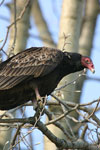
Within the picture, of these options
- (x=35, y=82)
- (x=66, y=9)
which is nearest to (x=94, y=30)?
(x=66, y=9)

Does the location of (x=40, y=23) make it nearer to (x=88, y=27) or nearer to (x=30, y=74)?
(x=88, y=27)

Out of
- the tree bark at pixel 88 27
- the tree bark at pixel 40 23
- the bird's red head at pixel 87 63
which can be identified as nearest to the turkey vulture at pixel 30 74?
the bird's red head at pixel 87 63

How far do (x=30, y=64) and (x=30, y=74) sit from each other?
209 millimetres

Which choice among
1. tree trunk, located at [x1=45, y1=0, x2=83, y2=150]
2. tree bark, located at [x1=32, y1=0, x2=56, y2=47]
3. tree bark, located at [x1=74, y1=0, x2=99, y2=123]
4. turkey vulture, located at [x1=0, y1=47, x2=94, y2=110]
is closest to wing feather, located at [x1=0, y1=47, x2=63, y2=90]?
turkey vulture, located at [x1=0, y1=47, x2=94, y2=110]

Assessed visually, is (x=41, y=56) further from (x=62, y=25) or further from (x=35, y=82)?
(x=62, y=25)

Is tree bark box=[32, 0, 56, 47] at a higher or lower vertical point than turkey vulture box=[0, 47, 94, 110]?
higher

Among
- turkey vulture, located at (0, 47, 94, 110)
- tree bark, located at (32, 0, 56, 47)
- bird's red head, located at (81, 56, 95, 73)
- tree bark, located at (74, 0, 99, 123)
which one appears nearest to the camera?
turkey vulture, located at (0, 47, 94, 110)

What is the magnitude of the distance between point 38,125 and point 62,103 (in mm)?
758

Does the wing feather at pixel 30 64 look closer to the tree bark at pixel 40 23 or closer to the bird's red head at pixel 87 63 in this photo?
the bird's red head at pixel 87 63

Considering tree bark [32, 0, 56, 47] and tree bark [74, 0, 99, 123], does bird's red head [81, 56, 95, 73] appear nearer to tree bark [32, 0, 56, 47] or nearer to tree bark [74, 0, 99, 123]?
tree bark [74, 0, 99, 123]

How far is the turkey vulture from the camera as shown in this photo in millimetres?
6062

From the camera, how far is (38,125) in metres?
5.77

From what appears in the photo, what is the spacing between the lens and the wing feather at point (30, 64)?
6.12 metres

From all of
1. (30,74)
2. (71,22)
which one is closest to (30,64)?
(30,74)
